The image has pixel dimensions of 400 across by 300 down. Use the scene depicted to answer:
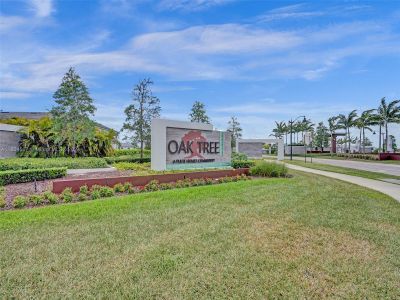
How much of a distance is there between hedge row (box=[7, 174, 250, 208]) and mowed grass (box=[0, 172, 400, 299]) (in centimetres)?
111

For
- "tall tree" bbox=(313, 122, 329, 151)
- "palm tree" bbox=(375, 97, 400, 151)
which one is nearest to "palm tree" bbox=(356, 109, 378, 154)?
"palm tree" bbox=(375, 97, 400, 151)

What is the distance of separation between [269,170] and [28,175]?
11.1 m

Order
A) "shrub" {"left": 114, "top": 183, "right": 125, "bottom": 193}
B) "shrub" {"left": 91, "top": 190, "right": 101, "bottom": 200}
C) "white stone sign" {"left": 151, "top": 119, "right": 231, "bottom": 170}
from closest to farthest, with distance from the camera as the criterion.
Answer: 1. "shrub" {"left": 91, "top": 190, "right": 101, "bottom": 200}
2. "shrub" {"left": 114, "top": 183, "right": 125, "bottom": 193}
3. "white stone sign" {"left": 151, "top": 119, "right": 231, "bottom": 170}

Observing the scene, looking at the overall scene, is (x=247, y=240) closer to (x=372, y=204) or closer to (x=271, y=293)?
(x=271, y=293)

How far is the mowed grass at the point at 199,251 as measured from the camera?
3.59 m

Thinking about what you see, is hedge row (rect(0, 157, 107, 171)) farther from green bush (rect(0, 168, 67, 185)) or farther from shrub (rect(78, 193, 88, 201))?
shrub (rect(78, 193, 88, 201))

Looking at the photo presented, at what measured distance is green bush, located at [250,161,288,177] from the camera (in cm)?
1552

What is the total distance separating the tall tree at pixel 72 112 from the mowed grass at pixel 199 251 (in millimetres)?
15941

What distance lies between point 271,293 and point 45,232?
4230 mm

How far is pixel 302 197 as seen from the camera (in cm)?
945

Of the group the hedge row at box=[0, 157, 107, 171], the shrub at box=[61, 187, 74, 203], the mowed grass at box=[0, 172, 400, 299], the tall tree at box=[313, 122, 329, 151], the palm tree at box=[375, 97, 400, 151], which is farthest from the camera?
the tall tree at box=[313, 122, 329, 151]

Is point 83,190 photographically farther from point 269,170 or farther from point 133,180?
point 269,170

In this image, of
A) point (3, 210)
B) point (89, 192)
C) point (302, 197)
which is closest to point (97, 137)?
point (89, 192)

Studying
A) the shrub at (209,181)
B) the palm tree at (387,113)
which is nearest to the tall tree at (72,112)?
the shrub at (209,181)
